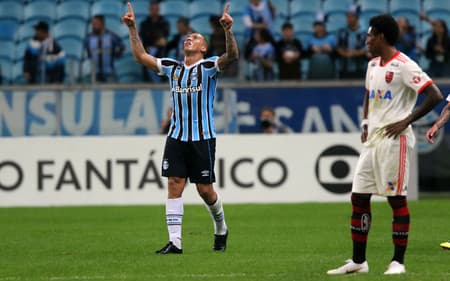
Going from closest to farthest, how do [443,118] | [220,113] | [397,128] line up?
1. [397,128]
2. [443,118]
3. [220,113]

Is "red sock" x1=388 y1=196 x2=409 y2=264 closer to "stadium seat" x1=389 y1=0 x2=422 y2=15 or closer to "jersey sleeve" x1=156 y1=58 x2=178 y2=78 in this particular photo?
"jersey sleeve" x1=156 y1=58 x2=178 y2=78

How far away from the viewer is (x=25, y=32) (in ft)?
75.0

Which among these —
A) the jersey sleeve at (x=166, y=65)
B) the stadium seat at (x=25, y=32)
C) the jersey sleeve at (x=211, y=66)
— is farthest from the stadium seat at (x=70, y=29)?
the jersey sleeve at (x=211, y=66)

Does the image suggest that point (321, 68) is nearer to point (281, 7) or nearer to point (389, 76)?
point (281, 7)

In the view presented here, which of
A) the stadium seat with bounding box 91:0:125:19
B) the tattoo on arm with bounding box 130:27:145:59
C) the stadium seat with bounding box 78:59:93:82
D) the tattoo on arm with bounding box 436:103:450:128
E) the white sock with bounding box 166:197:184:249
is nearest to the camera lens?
the tattoo on arm with bounding box 436:103:450:128

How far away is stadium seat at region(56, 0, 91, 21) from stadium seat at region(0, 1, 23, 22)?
2.63 feet

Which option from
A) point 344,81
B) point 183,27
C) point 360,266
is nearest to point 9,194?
point 183,27

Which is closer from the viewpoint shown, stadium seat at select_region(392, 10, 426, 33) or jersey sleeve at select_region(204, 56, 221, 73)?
jersey sleeve at select_region(204, 56, 221, 73)

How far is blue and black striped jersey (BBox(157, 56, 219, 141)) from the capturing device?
1060 cm

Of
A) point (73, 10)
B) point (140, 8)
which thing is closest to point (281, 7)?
point (140, 8)

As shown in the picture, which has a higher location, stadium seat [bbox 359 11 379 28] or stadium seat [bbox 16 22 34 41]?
stadium seat [bbox 359 11 379 28]

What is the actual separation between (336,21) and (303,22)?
703 mm

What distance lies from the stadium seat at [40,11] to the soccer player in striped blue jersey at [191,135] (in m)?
12.8

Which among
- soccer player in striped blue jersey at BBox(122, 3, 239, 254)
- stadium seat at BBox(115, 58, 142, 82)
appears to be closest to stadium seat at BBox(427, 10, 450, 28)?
stadium seat at BBox(115, 58, 142, 82)
